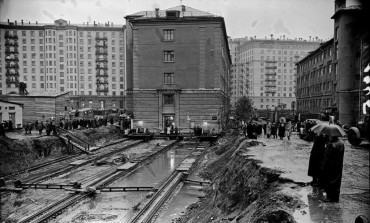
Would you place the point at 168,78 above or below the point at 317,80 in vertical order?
below

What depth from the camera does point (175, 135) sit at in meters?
42.2

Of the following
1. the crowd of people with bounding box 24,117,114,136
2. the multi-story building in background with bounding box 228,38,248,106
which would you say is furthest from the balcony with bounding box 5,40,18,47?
the multi-story building in background with bounding box 228,38,248,106

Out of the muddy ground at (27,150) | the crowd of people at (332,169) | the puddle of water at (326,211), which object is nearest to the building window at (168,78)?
the muddy ground at (27,150)

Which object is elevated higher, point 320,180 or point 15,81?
point 15,81

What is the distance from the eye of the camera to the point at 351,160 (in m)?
15.5

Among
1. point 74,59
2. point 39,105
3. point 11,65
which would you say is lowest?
point 39,105

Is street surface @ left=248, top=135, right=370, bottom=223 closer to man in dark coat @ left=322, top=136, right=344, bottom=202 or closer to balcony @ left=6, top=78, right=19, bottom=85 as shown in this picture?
man in dark coat @ left=322, top=136, right=344, bottom=202

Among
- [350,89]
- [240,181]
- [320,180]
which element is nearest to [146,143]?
[350,89]

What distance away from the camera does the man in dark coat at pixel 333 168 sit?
25.9 ft

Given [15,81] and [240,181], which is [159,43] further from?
[15,81]

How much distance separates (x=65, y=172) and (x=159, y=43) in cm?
2639

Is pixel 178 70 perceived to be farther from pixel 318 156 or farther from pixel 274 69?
pixel 274 69

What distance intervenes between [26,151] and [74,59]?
72.1m

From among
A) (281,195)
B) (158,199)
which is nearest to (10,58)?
(158,199)
